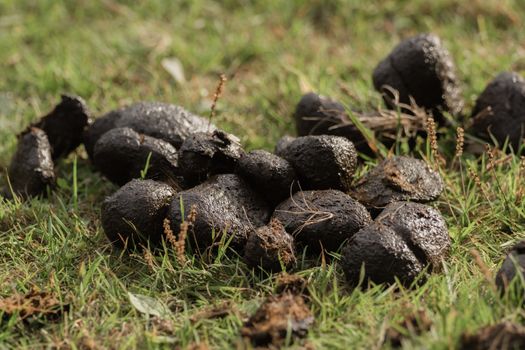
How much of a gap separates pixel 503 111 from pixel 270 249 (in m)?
2.01

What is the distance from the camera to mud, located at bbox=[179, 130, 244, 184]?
155 inches

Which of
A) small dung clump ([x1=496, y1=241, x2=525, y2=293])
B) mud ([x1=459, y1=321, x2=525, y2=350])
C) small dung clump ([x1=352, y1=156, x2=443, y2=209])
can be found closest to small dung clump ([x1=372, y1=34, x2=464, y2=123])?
small dung clump ([x1=352, y1=156, x2=443, y2=209])

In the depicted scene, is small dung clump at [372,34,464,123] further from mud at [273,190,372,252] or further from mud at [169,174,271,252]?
mud at [169,174,271,252]

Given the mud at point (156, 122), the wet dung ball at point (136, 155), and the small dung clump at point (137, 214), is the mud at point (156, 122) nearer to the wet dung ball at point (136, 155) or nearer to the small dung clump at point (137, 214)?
the wet dung ball at point (136, 155)

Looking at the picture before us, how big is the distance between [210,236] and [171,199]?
31 cm

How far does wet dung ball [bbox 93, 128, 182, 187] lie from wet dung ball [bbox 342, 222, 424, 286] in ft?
3.75

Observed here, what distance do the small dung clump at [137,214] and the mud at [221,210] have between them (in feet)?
0.29

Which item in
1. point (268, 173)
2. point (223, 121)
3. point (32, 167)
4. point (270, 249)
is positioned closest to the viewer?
point (270, 249)

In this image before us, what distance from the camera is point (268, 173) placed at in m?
3.83

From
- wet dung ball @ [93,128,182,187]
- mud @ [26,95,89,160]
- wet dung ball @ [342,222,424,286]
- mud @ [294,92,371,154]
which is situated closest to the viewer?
wet dung ball @ [342,222,424,286]

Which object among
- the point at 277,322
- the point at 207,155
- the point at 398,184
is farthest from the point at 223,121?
the point at 277,322

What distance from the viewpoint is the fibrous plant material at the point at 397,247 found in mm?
3369

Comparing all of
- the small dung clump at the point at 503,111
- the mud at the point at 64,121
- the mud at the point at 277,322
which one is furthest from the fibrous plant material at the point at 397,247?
the mud at the point at 64,121

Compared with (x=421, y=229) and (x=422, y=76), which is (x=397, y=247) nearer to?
(x=421, y=229)
